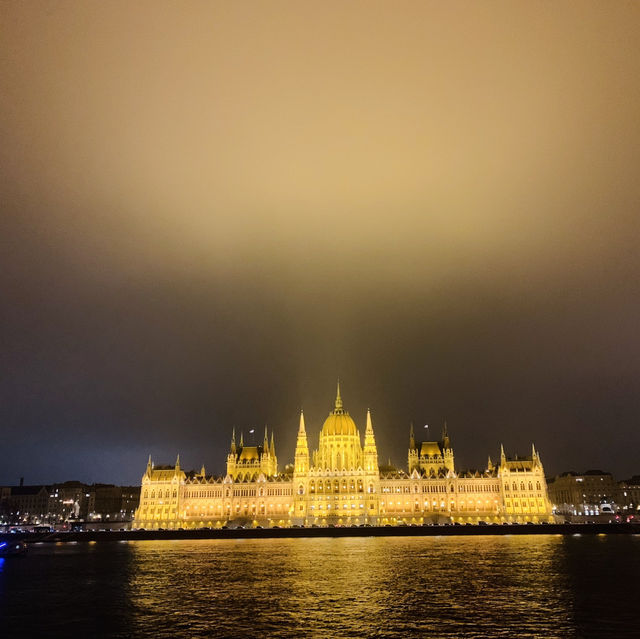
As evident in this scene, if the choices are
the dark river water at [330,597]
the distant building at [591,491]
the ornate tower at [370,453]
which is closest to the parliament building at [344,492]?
the ornate tower at [370,453]

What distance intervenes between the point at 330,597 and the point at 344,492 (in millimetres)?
120862

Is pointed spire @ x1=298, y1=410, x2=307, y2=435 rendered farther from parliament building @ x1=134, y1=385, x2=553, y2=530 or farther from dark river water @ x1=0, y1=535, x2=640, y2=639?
dark river water @ x1=0, y1=535, x2=640, y2=639

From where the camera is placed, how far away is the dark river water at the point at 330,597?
101ft

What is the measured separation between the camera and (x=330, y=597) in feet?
129

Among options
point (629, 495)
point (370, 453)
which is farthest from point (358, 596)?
point (629, 495)

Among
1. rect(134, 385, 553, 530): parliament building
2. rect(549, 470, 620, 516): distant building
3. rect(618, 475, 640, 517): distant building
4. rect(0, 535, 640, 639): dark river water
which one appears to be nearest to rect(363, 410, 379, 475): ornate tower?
rect(134, 385, 553, 530): parliament building

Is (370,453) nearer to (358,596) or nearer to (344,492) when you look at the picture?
(344,492)

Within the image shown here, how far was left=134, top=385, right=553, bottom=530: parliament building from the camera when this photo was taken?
151 metres

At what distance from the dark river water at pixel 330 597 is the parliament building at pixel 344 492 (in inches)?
3443

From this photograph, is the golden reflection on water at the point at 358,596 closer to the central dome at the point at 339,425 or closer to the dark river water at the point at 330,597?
the dark river water at the point at 330,597

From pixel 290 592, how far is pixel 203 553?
4150 cm

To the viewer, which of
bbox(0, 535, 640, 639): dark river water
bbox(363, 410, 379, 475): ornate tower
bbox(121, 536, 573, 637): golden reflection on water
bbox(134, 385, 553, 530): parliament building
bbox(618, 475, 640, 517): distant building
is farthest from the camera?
bbox(618, 475, 640, 517): distant building

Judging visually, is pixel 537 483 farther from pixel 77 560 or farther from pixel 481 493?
pixel 77 560

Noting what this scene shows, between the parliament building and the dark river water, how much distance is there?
8745 centimetres
